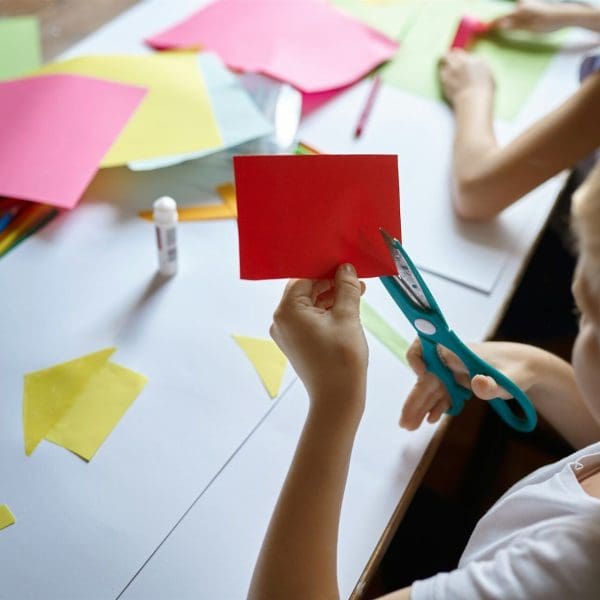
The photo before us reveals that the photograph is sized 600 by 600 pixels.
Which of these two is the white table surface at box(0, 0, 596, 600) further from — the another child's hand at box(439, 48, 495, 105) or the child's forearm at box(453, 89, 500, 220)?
the another child's hand at box(439, 48, 495, 105)

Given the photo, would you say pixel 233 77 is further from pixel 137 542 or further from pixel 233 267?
pixel 137 542

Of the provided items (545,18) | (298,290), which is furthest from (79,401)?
(545,18)

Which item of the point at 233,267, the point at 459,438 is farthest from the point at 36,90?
the point at 459,438

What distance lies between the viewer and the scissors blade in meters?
0.62

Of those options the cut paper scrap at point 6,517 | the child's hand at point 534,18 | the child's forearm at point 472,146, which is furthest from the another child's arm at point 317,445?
the child's hand at point 534,18

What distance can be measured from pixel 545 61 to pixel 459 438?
26.1 inches

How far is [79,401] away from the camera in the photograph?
68 centimetres

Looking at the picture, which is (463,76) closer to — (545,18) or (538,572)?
(545,18)

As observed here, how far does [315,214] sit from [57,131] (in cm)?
45

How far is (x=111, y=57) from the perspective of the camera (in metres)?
1.04

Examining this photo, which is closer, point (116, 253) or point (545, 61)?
point (116, 253)

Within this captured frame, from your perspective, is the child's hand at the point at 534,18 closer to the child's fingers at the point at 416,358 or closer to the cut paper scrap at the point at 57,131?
the cut paper scrap at the point at 57,131

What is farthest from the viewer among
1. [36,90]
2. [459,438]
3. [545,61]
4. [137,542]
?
[459,438]

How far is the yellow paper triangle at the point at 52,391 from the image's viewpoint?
0.65m
